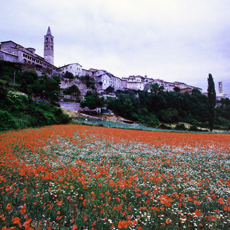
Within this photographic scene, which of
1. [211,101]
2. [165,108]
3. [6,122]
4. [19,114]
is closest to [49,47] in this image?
[165,108]

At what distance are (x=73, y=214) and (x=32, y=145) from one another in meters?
7.21

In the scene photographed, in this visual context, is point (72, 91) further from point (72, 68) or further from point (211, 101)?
point (211, 101)

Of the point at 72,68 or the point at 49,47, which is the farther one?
the point at 49,47

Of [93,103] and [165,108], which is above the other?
[165,108]

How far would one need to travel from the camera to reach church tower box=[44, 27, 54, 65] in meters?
92.7

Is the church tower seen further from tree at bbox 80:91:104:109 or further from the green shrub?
the green shrub

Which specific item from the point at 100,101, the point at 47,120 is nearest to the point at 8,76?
the point at 100,101

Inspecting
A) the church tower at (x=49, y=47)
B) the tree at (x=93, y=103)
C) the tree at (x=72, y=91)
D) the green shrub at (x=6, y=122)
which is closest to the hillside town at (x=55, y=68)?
the church tower at (x=49, y=47)

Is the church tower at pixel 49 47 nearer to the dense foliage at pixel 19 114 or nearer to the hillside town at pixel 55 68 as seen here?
the hillside town at pixel 55 68

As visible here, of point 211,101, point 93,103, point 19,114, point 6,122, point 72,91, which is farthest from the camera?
point 72,91

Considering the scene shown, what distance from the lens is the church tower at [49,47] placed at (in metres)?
92.7

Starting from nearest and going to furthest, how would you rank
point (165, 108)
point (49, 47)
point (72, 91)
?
1. point (72, 91)
2. point (165, 108)
3. point (49, 47)

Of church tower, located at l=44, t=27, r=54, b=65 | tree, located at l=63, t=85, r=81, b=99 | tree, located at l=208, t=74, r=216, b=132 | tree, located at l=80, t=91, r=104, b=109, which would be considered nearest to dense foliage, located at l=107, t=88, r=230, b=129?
tree, located at l=80, t=91, r=104, b=109

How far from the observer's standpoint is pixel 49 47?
304 ft
